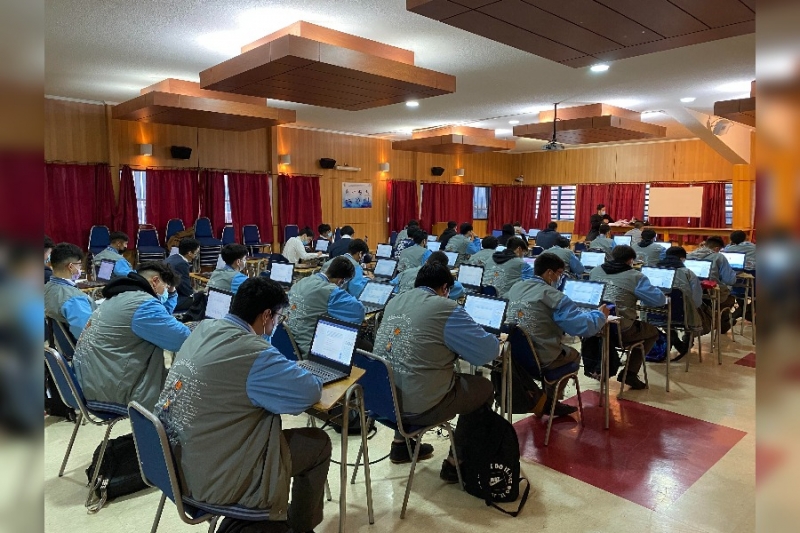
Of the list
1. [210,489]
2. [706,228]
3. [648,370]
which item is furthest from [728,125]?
[210,489]

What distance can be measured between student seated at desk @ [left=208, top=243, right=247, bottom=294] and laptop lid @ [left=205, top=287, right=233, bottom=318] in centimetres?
49

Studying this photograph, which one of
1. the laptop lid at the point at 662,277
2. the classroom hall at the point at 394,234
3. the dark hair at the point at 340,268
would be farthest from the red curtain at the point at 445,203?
the dark hair at the point at 340,268

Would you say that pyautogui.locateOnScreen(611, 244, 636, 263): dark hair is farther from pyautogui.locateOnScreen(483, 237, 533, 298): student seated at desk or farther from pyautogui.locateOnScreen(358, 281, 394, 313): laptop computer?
pyautogui.locateOnScreen(358, 281, 394, 313): laptop computer

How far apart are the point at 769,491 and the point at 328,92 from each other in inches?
234

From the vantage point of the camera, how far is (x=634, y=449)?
3480 millimetres

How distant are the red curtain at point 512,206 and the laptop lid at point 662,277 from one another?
11.7 metres

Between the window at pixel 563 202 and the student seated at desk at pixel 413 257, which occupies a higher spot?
the window at pixel 563 202

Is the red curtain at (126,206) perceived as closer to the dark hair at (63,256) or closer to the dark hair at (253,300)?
the dark hair at (63,256)

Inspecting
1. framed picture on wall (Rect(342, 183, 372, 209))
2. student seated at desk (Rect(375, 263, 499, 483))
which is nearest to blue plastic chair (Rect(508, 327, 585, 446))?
student seated at desk (Rect(375, 263, 499, 483))

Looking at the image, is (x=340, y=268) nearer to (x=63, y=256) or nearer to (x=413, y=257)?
(x=63, y=256)

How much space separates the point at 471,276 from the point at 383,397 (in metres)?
3.22

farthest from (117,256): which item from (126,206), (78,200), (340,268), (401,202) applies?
(401,202)

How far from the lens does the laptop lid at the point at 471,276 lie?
5699 millimetres

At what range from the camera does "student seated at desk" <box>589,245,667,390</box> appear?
4262 mm
